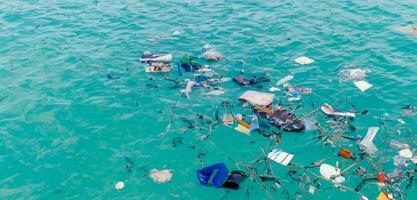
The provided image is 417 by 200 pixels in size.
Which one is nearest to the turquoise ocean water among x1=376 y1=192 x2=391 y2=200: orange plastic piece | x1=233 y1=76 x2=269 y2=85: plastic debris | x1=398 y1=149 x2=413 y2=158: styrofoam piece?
x1=376 y1=192 x2=391 y2=200: orange plastic piece

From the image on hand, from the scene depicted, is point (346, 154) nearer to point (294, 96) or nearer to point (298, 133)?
point (298, 133)

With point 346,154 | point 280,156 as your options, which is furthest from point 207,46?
point 346,154

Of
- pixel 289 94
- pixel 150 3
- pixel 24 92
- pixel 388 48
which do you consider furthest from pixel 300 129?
pixel 150 3

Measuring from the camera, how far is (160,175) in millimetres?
9859

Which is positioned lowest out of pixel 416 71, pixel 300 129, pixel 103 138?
pixel 103 138

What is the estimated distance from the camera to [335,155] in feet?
33.8

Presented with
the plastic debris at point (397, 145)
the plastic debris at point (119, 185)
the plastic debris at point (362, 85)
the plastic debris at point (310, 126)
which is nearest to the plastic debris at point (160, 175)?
the plastic debris at point (119, 185)

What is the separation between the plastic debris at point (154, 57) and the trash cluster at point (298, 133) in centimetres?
64

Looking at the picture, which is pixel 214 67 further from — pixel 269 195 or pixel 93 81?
pixel 269 195

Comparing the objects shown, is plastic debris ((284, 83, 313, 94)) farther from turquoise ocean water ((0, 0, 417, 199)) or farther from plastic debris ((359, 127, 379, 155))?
plastic debris ((359, 127, 379, 155))

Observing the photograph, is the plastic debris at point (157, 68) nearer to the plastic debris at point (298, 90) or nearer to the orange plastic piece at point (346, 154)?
the plastic debris at point (298, 90)

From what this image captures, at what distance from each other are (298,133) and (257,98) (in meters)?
2.10

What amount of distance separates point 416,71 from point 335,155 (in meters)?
6.69

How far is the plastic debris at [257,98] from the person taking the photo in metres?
12.4
